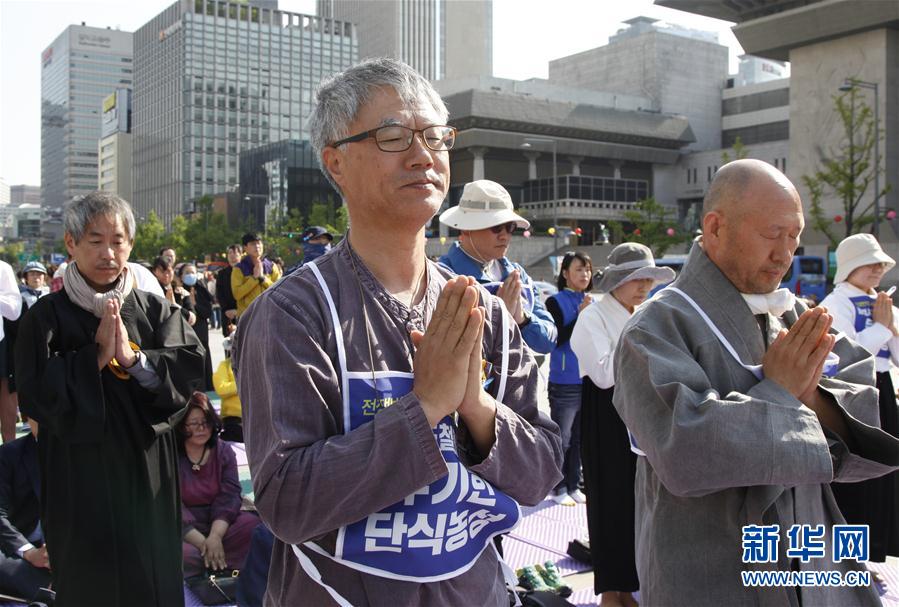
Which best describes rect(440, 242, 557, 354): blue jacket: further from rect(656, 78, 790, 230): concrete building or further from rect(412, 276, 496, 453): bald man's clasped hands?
rect(656, 78, 790, 230): concrete building

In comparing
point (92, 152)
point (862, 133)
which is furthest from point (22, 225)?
point (862, 133)

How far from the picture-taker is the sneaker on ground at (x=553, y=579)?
476 cm

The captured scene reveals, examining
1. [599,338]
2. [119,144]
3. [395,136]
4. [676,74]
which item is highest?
[119,144]

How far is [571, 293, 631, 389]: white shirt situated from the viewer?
187 inches

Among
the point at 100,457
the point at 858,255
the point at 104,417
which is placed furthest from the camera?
Answer: the point at 858,255

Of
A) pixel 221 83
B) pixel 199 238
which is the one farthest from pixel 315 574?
pixel 221 83

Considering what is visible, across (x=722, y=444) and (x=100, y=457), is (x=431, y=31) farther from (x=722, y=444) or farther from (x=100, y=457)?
(x=722, y=444)

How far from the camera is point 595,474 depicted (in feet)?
15.3

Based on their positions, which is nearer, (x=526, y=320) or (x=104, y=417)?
(x=104, y=417)

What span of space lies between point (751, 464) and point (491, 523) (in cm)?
82

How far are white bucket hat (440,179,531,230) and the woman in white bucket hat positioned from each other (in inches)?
82.4

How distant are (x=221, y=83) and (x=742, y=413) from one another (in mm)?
117662

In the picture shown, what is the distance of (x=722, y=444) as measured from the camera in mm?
2191

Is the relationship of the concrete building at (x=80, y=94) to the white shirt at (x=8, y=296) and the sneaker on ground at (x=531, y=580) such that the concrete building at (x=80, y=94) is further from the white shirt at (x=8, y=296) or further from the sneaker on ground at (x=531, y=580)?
the sneaker on ground at (x=531, y=580)
